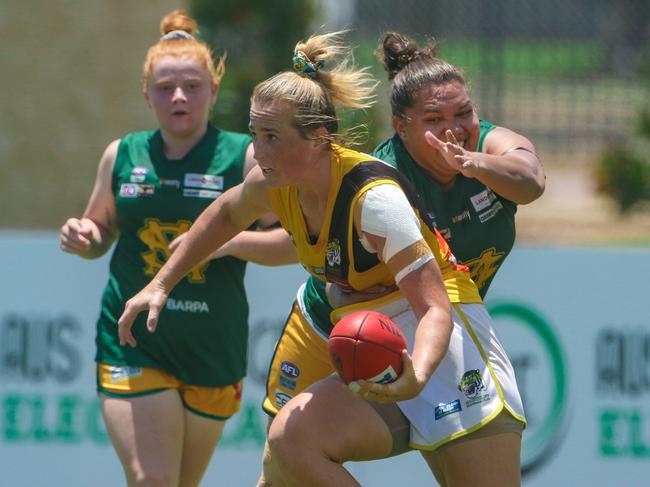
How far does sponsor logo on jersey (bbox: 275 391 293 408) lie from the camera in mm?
4121

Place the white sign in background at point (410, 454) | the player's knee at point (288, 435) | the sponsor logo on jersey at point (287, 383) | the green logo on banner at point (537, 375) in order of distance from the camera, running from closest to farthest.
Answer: the player's knee at point (288, 435) → the sponsor logo on jersey at point (287, 383) → the white sign in background at point (410, 454) → the green logo on banner at point (537, 375)

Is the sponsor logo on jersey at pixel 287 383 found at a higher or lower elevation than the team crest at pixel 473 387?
lower

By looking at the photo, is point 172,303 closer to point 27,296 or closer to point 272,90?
point 272,90

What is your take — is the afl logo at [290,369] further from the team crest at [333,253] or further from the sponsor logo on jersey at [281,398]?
the team crest at [333,253]

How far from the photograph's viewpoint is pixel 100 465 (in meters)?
6.37

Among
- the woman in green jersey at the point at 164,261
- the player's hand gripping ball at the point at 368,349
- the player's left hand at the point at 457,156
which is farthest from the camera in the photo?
the woman in green jersey at the point at 164,261

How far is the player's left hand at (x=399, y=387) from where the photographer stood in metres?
3.39

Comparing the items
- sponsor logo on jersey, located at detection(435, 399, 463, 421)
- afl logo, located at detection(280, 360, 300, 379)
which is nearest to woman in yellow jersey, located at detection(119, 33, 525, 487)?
sponsor logo on jersey, located at detection(435, 399, 463, 421)

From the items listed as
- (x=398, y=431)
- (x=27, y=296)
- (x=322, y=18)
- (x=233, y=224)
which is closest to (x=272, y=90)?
(x=233, y=224)

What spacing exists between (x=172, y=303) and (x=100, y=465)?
1.86m

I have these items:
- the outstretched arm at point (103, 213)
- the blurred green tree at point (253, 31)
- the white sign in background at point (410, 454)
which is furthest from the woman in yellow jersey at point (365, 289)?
the blurred green tree at point (253, 31)

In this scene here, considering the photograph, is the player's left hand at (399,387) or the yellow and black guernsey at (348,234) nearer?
the player's left hand at (399,387)

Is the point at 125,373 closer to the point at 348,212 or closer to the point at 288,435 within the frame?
the point at 288,435

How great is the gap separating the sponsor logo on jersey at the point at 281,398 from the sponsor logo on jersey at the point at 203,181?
3.26 ft
